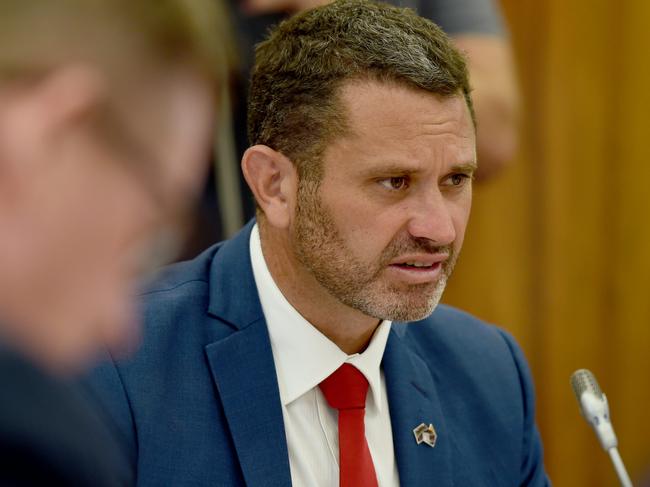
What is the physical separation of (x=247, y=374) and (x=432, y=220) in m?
0.36

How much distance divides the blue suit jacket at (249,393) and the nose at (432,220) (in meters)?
0.27

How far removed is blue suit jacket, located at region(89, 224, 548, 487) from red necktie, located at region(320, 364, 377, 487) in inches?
3.1

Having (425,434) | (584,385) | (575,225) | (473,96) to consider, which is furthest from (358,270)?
(575,225)

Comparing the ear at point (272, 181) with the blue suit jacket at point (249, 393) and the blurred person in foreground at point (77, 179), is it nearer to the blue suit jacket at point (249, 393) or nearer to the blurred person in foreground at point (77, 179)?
the blue suit jacket at point (249, 393)

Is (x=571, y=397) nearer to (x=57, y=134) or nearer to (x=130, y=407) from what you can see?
(x=130, y=407)

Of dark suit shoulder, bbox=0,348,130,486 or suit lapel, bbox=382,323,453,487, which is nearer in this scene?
dark suit shoulder, bbox=0,348,130,486

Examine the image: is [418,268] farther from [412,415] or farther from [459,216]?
[412,415]

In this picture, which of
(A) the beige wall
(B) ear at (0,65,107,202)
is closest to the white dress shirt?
(B) ear at (0,65,107,202)

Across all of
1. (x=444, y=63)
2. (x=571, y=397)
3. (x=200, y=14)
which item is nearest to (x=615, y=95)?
(x=571, y=397)

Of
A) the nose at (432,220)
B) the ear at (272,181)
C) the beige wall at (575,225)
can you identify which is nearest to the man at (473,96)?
the ear at (272,181)

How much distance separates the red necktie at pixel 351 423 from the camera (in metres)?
1.58

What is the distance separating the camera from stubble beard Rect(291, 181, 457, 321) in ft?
5.21

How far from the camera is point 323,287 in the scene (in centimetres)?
164

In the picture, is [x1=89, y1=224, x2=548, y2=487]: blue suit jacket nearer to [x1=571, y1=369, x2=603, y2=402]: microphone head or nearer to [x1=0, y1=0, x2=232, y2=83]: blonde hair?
[x1=571, y1=369, x2=603, y2=402]: microphone head
